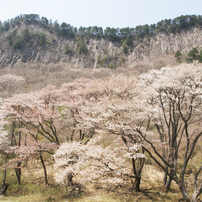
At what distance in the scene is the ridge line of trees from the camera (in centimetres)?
6297

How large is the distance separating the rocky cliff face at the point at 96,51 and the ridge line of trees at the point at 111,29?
284 cm

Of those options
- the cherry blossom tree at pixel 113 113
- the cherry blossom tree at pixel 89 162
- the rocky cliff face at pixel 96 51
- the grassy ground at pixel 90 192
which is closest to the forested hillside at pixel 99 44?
the rocky cliff face at pixel 96 51

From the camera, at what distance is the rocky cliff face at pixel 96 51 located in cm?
6044

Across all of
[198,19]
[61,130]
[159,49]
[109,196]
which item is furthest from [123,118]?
[198,19]

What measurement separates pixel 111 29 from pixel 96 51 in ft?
43.7

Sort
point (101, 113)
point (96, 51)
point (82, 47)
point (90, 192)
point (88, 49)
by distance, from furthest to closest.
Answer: point (88, 49)
point (96, 51)
point (82, 47)
point (101, 113)
point (90, 192)

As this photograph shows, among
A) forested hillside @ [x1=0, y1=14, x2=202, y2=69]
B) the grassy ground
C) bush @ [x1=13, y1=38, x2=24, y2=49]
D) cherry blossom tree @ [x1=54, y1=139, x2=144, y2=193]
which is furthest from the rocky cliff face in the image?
cherry blossom tree @ [x1=54, y1=139, x2=144, y2=193]

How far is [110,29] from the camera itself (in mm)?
69250

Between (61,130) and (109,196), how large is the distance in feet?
29.8

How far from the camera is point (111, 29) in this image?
69.1 m

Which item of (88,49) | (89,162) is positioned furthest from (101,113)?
(88,49)

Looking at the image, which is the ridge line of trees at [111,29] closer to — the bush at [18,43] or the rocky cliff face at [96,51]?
the rocky cliff face at [96,51]

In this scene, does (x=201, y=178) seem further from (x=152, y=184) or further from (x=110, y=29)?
(x=110, y=29)

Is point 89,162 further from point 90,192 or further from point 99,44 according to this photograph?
point 99,44
